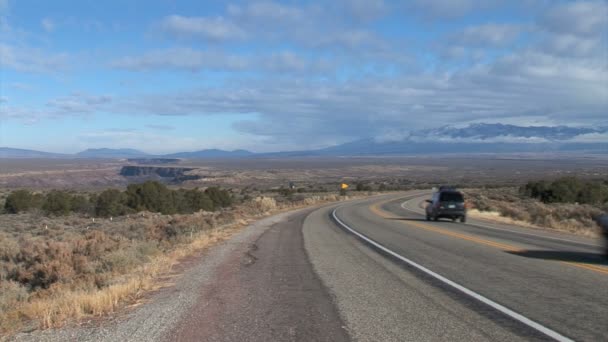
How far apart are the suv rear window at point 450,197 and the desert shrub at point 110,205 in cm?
2633

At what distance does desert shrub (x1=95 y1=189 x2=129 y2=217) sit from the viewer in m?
44.9

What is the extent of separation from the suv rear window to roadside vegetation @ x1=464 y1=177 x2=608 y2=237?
11.4 ft

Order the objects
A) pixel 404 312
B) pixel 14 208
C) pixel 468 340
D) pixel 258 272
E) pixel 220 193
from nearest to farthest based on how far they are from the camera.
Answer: pixel 468 340, pixel 404 312, pixel 258 272, pixel 14 208, pixel 220 193

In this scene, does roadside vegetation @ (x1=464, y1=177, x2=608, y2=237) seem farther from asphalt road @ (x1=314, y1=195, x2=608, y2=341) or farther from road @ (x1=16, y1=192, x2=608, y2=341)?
road @ (x1=16, y1=192, x2=608, y2=341)

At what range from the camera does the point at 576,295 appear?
8922mm

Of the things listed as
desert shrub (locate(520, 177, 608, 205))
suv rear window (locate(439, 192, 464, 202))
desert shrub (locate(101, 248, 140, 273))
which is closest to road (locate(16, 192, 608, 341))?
desert shrub (locate(101, 248, 140, 273))

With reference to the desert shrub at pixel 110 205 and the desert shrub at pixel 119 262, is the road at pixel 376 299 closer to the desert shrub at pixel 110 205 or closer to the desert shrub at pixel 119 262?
the desert shrub at pixel 119 262

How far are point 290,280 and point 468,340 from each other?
189 inches

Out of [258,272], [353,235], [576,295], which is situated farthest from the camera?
[353,235]

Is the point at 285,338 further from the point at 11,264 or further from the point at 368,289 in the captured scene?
the point at 11,264

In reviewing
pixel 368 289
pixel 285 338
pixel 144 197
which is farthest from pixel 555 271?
pixel 144 197

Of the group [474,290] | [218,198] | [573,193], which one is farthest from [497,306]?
[218,198]

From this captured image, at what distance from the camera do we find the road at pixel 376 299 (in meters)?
7.00

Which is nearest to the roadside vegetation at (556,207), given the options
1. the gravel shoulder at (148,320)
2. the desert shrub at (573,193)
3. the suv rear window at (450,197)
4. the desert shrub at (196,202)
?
the desert shrub at (573,193)
